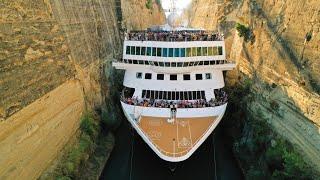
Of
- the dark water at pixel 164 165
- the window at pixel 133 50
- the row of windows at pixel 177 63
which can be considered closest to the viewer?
the dark water at pixel 164 165

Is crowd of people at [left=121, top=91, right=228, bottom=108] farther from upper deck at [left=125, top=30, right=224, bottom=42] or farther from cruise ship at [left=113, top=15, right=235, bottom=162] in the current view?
upper deck at [left=125, top=30, right=224, bottom=42]

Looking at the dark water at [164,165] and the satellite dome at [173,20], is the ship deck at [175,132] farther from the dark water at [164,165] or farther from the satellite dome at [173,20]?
the satellite dome at [173,20]

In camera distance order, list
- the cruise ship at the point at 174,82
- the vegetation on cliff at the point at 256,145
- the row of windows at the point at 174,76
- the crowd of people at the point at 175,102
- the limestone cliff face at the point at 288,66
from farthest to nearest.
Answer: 1. the row of windows at the point at 174,76
2. the crowd of people at the point at 175,102
3. the cruise ship at the point at 174,82
4. the limestone cliff face at the point at 288,66
5. the vegetation on cliff at the point at 256,145

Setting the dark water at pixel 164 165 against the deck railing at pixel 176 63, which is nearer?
the dark water at pixel 164 165

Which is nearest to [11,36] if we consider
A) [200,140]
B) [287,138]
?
[200,140]

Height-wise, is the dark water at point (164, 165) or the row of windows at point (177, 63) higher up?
the row of windows at point (177, 63)

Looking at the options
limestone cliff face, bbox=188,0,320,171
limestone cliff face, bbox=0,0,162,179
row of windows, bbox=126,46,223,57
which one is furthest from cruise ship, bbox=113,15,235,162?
limestone cliff face, bbox=0,0,162,179

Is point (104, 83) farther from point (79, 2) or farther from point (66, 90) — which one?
point (66, 90)

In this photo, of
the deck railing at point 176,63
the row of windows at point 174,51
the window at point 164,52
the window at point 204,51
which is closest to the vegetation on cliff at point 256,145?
the deck railing at point 176,63
